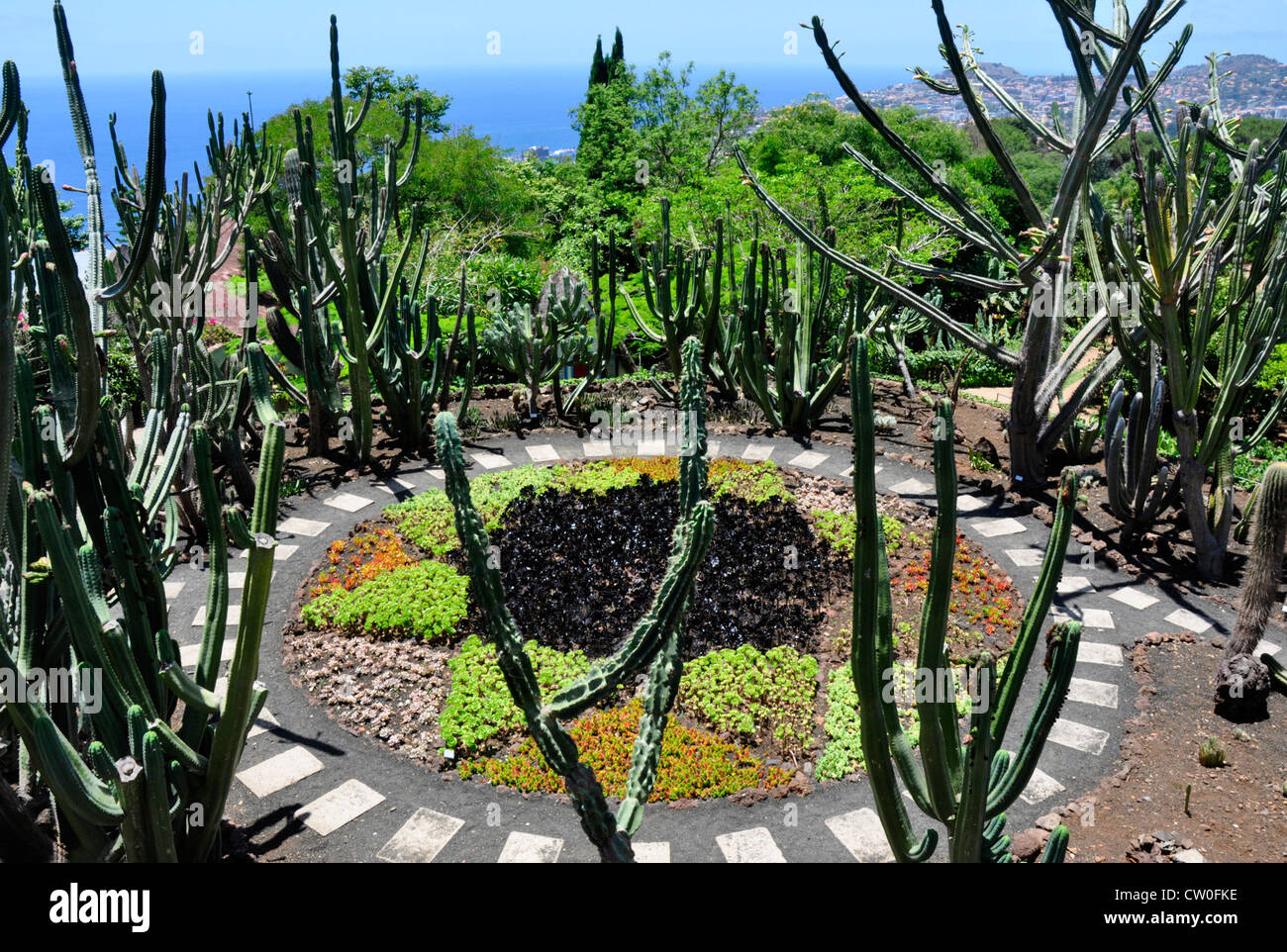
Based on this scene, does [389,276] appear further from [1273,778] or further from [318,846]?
[1273,778]

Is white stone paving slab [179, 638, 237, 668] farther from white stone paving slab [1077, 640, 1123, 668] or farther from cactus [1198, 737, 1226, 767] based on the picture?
cactus [1198, 737, 1226, 767]

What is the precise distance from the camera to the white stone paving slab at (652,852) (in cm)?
467

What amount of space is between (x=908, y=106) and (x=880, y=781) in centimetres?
2602

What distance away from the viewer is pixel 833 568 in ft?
24.7

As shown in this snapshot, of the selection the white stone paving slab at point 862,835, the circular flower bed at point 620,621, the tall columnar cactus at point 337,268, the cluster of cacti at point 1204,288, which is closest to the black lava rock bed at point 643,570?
the circular flower bed at point 620,621

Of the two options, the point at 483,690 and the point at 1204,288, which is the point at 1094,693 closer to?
the point at 1204,288

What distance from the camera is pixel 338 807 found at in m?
5.04

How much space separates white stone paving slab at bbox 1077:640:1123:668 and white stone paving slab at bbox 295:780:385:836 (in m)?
4.74

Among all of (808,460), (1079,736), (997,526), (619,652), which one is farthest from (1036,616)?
(808,460)

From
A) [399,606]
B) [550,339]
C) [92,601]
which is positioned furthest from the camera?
[550,339]

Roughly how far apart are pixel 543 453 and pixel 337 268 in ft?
9.46

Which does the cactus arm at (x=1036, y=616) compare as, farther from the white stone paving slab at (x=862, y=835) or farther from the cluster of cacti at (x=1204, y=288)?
the cluster of cacti at (x=1204, y=288)

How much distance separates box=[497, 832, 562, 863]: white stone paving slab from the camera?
4652mm
